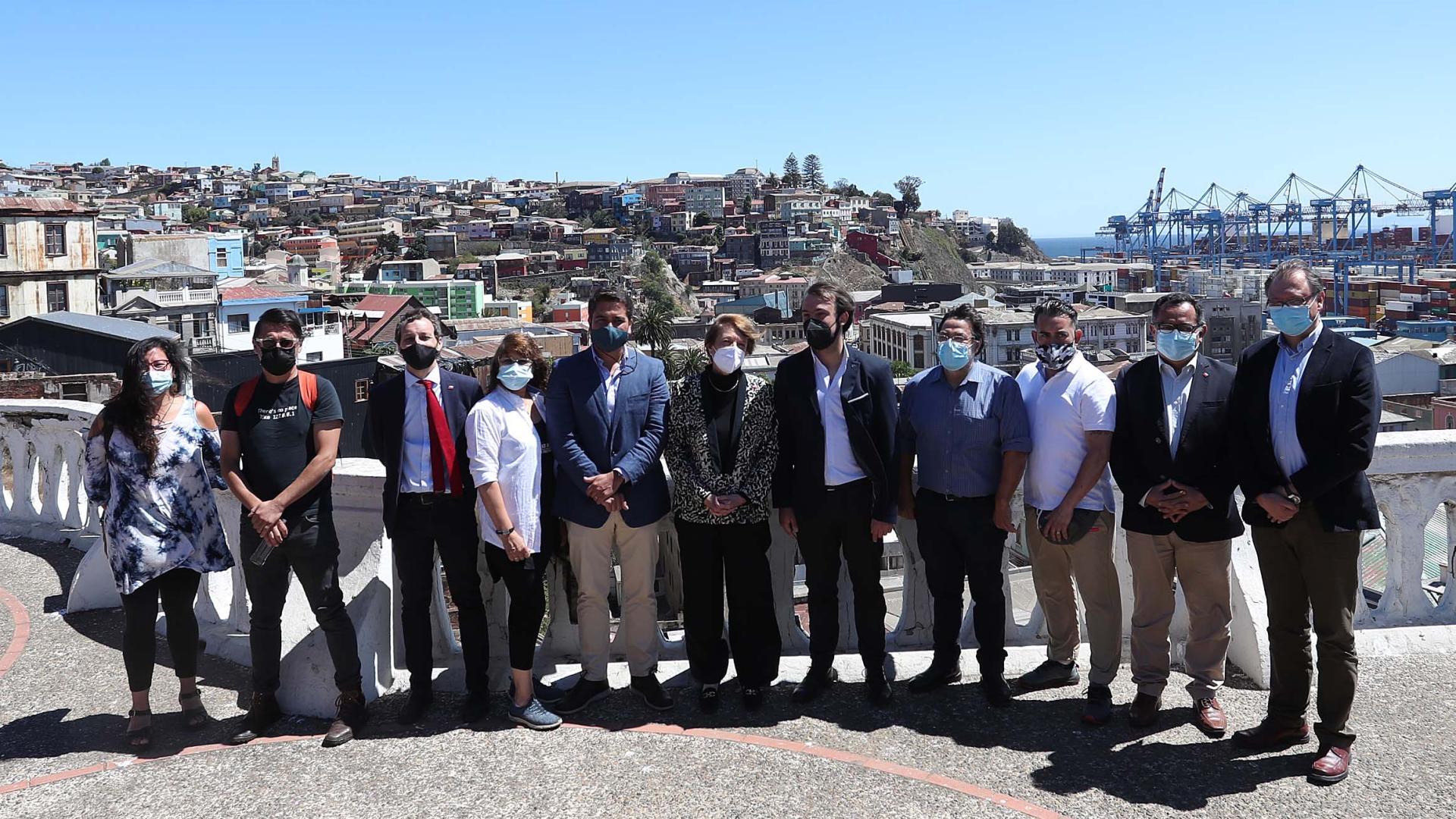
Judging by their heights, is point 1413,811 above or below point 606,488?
below

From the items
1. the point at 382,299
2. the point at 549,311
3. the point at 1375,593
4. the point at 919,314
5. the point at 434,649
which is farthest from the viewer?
the point at 919,314

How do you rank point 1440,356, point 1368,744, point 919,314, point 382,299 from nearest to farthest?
point 1368,744, point 1440,356, point 382,299, point 919,314

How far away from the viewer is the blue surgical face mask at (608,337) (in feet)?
12.8

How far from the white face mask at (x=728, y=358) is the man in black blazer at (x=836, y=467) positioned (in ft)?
0.60

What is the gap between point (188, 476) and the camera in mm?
3918

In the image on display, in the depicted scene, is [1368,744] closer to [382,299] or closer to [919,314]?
[382,299]

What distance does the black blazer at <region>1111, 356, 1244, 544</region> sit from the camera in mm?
3627

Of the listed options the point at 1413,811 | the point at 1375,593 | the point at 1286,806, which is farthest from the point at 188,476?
Answer: the point at 1375,593

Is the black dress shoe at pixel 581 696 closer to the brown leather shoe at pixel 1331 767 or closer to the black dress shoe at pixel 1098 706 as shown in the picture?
the black dress shoe at pixel 1098 706

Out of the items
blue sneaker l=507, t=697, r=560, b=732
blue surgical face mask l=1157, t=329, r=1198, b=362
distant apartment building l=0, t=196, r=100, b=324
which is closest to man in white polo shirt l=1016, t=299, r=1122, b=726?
blue surgical face mask l=1157, t=329, r=1198, b=362

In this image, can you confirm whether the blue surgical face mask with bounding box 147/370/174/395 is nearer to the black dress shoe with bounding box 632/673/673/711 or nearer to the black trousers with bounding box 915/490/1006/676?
the black dress shoe with bounding box 632/673/673/711

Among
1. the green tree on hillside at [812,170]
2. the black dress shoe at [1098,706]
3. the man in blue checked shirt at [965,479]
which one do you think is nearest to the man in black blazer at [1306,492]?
the black dress shoe at [1098,706]

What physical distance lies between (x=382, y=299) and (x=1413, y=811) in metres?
69.6

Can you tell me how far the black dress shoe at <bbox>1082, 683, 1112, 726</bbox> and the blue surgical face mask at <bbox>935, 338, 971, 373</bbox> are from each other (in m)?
1.18
